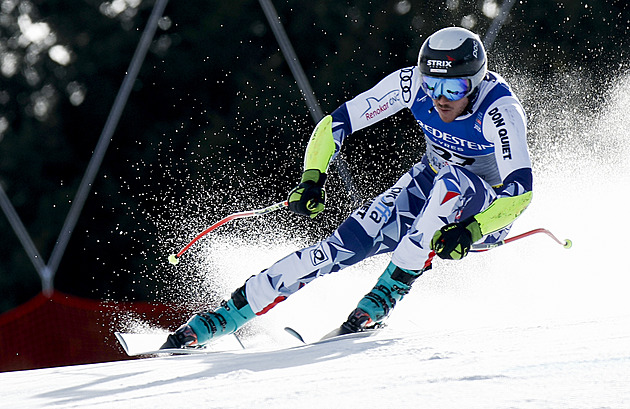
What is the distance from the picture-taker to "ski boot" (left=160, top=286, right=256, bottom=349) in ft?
Result: 8.43

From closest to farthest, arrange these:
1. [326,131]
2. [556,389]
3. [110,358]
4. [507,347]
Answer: [556,389] → [507,347] → [326,131] → [110,358]

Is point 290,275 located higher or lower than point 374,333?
higher

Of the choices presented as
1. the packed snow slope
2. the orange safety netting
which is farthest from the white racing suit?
the orange safety netting

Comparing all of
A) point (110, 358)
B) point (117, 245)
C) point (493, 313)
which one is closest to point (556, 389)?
point (493, 313)

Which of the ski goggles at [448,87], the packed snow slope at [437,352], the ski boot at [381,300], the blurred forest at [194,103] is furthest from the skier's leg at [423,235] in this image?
the blurred forest at [194,103]

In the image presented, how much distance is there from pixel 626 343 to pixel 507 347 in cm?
25

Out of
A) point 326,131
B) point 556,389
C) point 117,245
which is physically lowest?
point 556,389

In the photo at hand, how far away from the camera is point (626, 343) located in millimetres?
1616

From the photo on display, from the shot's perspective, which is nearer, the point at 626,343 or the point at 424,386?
the point at 424,386

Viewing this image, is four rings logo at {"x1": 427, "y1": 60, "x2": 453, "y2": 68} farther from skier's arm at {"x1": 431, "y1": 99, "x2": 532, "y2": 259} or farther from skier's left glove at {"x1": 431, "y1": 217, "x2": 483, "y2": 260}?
skier's left glove at {"x1": 431, "y1": 217, "x2": 483, "y2": 260}

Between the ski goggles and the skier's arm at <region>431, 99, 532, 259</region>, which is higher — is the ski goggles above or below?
above

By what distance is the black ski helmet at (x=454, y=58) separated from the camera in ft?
8.13

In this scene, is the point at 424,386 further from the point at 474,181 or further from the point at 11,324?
the point at 11,324

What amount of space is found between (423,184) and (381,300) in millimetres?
462
